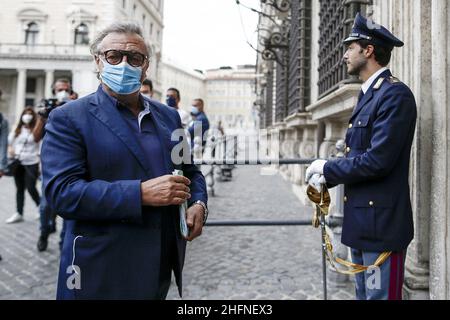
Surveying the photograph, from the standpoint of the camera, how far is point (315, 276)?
12.8 feet

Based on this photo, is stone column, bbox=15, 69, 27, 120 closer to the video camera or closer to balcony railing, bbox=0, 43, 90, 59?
balcony railing, bbox=0, 43, 90, 59

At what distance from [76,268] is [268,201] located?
23.5 ft

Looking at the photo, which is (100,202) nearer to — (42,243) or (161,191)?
(161,191)

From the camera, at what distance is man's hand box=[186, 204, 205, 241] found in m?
1.69

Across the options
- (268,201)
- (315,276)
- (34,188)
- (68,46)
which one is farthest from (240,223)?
(68,46)

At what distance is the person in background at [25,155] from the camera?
19.2 ft

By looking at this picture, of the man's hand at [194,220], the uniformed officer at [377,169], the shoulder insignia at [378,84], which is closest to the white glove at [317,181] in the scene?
the uniformed officer at [377,169]

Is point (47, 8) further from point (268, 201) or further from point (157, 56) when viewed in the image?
point (268, 201)

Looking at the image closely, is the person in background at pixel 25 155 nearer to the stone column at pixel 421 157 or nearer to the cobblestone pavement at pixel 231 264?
the cobblestone pavement at pixel 231 264

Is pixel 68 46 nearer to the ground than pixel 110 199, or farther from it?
farther from it

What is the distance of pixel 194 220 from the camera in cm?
171

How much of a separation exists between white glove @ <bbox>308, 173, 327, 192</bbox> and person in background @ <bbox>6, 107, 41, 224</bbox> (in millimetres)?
5178

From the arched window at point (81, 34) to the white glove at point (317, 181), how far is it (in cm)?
4314

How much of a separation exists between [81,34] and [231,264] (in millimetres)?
41698
